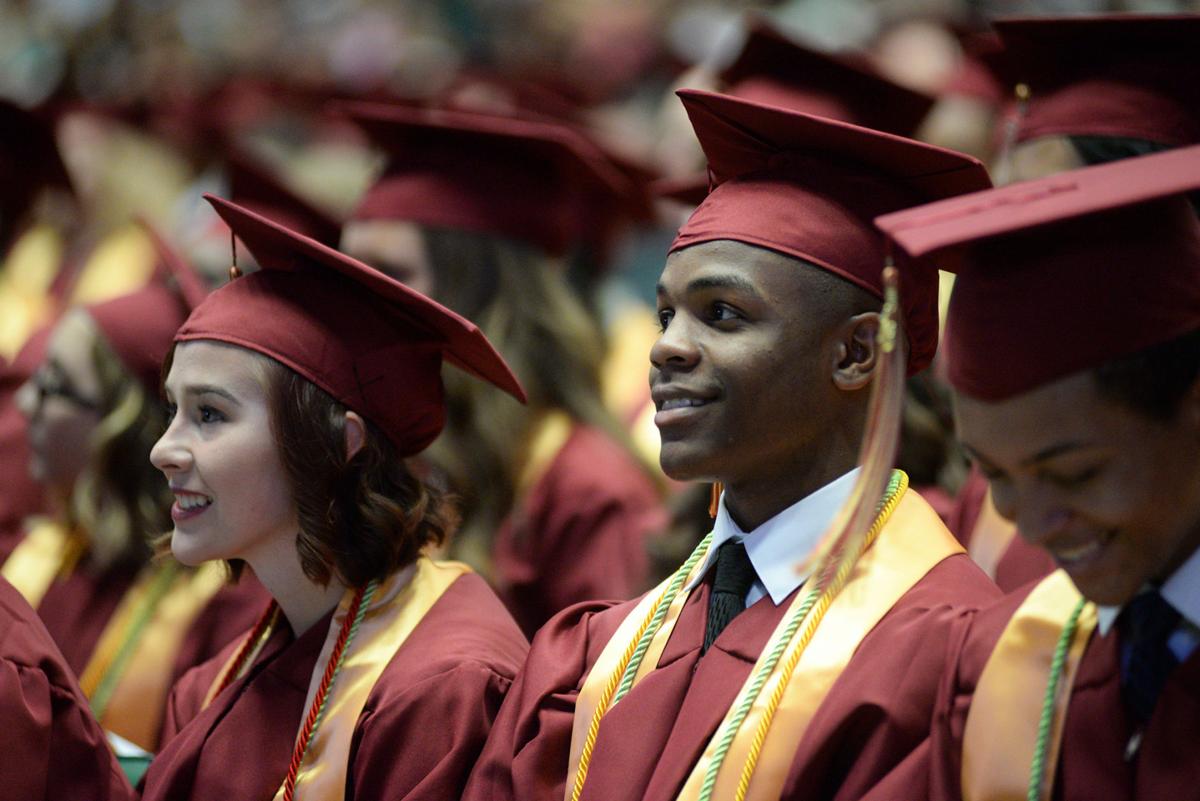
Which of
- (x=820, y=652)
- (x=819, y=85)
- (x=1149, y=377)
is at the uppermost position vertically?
(x=819, y=85)

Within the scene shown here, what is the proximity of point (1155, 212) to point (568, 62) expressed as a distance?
272 inches

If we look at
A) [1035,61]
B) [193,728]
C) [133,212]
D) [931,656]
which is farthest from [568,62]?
[931,656]

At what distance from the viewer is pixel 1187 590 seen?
1.77 m

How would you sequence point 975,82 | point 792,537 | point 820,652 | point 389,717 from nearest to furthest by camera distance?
1. point 820,652
2. point 792,537
3. point 389,717
4. point 975,82

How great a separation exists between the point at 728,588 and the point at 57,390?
220cm

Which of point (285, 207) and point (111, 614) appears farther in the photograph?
point (285, 207)

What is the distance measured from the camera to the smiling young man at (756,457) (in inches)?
87.6

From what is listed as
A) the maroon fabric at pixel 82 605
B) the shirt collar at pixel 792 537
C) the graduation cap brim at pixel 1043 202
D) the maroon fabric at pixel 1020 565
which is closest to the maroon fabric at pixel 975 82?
the maroon fabric at pixel 1020 565

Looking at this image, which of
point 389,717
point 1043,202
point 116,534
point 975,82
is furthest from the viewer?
point 975,82

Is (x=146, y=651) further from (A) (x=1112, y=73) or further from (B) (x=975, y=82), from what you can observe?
(B) (x=975, y=82)

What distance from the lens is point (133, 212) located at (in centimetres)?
646

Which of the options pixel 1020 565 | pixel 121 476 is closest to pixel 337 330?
pixel 121 476

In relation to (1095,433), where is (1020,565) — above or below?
below

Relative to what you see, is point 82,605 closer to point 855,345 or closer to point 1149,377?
point 855,345
